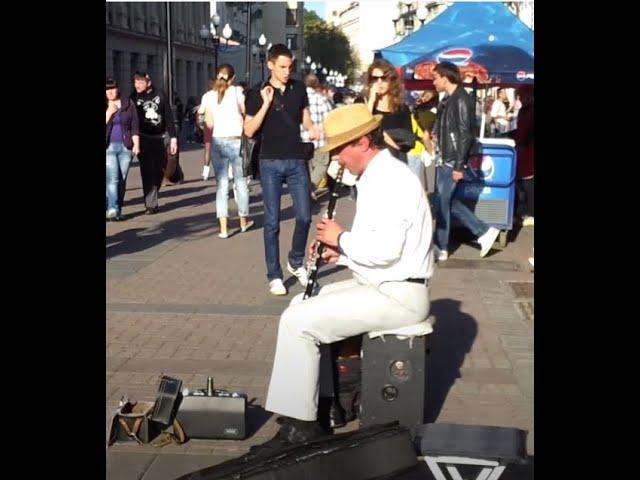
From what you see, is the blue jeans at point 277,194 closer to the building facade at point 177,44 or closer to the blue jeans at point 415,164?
the blue jeans at point 415,164

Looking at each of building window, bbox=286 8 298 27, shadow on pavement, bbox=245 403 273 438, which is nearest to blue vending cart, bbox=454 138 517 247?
shadow on pavement, bbox=245 403 273 438

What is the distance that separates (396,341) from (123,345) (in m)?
2.45

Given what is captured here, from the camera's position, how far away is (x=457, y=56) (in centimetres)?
1319

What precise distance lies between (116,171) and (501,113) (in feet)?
44.1

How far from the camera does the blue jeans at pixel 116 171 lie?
12367 millimetres

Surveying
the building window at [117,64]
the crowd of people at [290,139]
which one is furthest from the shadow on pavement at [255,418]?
the building window at [117,64]

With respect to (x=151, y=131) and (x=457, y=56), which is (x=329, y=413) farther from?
(x=457, y=56)

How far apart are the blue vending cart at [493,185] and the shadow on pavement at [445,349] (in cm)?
305

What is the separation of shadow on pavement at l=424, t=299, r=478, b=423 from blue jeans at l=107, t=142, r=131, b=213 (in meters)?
5.68

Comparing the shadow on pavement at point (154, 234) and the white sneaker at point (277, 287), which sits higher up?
the shadow on pavement at point (154, 234)
